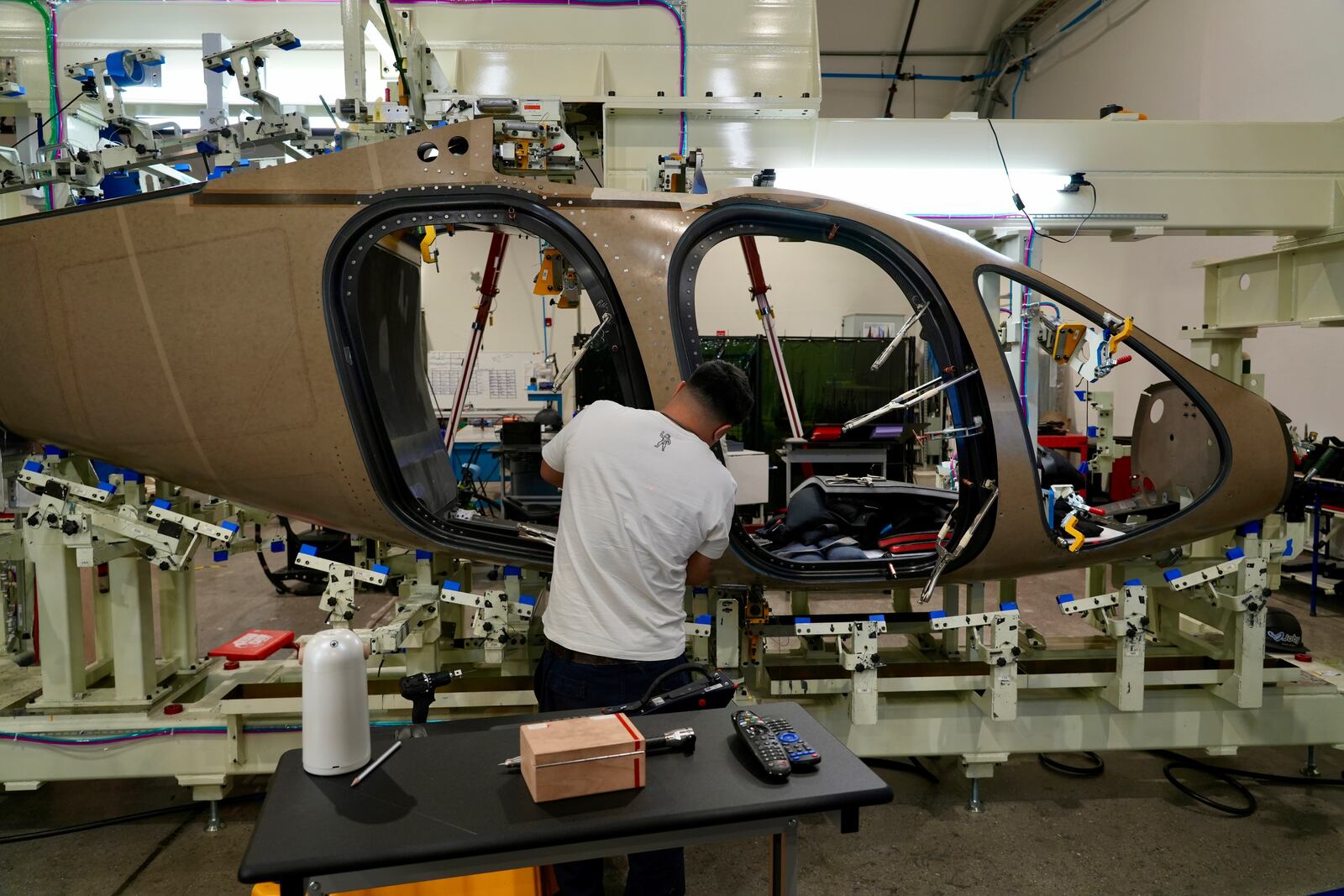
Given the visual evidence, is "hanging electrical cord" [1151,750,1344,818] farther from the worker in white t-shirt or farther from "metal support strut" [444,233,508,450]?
"metal support strut" [444,233,508,450]

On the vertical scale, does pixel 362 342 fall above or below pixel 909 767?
above

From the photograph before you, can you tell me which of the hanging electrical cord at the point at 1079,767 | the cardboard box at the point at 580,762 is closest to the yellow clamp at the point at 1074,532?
the hanging electrical cord at the point at 1079,767

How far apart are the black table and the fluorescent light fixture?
2850mm

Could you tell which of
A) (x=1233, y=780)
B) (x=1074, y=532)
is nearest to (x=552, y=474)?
(x=1074, y=532)

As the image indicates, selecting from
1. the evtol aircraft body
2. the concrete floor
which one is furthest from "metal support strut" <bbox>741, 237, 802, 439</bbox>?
the concrete floor

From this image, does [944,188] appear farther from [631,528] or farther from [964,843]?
[964,843]

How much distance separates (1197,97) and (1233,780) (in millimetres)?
7468

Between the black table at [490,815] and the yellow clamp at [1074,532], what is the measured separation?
1.78 m

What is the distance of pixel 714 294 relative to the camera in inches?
444

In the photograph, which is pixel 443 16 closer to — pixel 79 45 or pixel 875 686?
pixel 79 45

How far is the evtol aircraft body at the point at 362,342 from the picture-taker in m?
2.86

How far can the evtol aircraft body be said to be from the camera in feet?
9.37

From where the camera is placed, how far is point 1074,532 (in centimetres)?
314

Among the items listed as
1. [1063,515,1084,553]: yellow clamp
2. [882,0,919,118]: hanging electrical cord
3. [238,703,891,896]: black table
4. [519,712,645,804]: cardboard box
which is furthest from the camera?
[882,0,919,118]: hanging electrical cord
